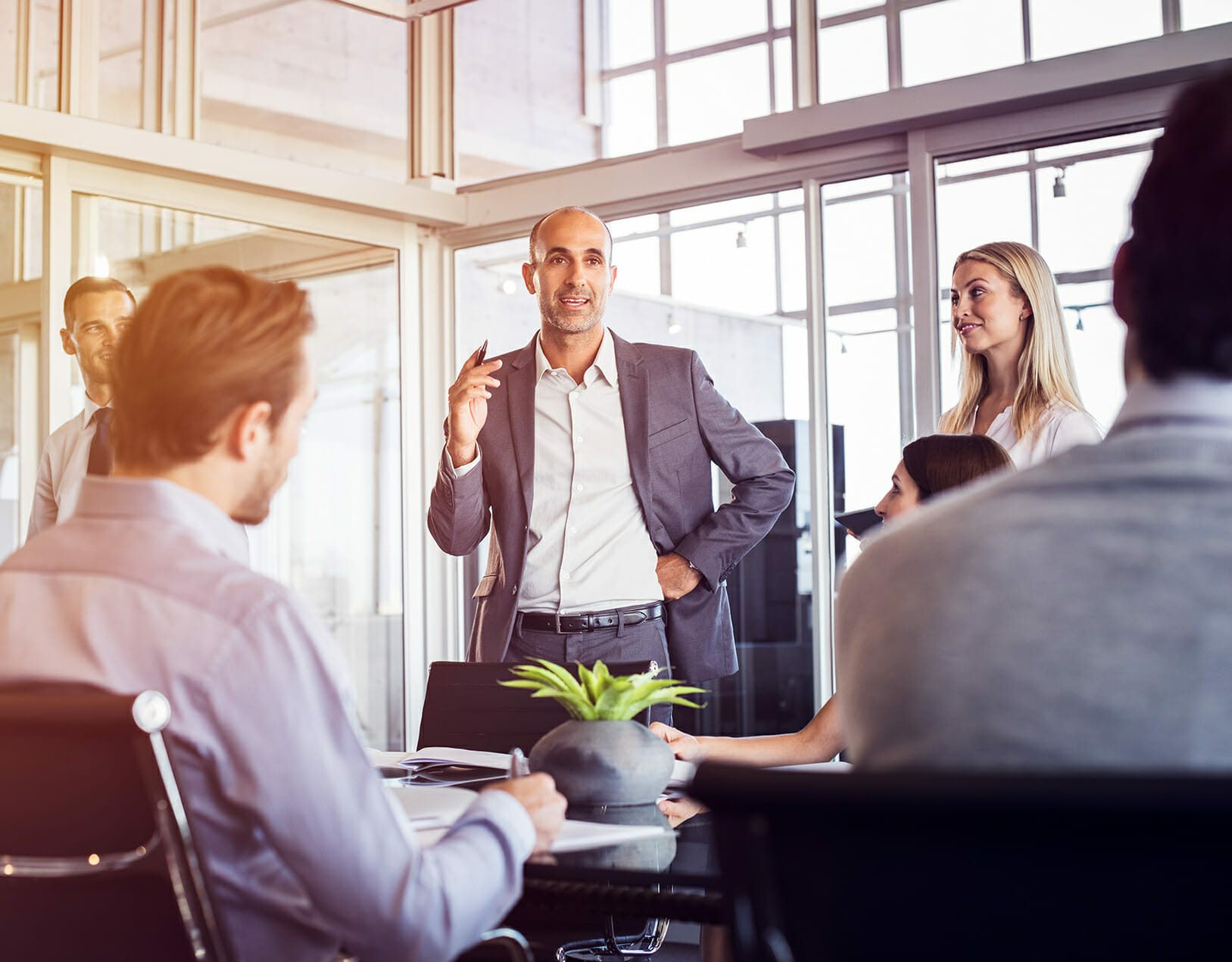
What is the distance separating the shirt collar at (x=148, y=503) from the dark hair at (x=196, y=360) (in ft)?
0.13

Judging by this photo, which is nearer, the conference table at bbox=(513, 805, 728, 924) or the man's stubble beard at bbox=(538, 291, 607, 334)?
the conference table at bbox=(513, 805, 728, 924)

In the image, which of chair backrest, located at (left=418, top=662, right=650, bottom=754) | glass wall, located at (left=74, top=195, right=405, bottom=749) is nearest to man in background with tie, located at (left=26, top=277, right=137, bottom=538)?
glass wall, located at (left=74, top=195, right=405, bottom=749)

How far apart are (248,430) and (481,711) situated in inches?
49.0

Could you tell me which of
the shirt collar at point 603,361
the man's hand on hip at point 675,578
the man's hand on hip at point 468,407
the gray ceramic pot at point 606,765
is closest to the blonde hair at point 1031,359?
the man's hand on hip at point 675,578

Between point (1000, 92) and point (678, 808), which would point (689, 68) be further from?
point (678, 808)

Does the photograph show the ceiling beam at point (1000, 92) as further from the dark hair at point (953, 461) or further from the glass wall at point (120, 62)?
the glass wall at point (120, 62)

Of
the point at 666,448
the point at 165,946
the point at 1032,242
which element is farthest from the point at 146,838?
the point at 1032,242

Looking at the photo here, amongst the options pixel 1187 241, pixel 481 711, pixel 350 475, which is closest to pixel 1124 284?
pixel 1187 241

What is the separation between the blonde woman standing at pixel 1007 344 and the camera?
10.4 ft

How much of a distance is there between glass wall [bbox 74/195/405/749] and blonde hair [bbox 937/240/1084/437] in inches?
99.4

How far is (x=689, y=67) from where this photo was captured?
15.2 feet

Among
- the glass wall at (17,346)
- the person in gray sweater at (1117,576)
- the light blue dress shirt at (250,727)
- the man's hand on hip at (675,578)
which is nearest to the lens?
the person in gray sweater at (1117,576)

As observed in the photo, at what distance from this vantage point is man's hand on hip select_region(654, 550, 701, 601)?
323 centimetres

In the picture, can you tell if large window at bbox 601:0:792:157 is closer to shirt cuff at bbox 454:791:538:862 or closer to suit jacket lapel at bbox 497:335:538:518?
suit jacket lapel at bbox 497:335:538:518
